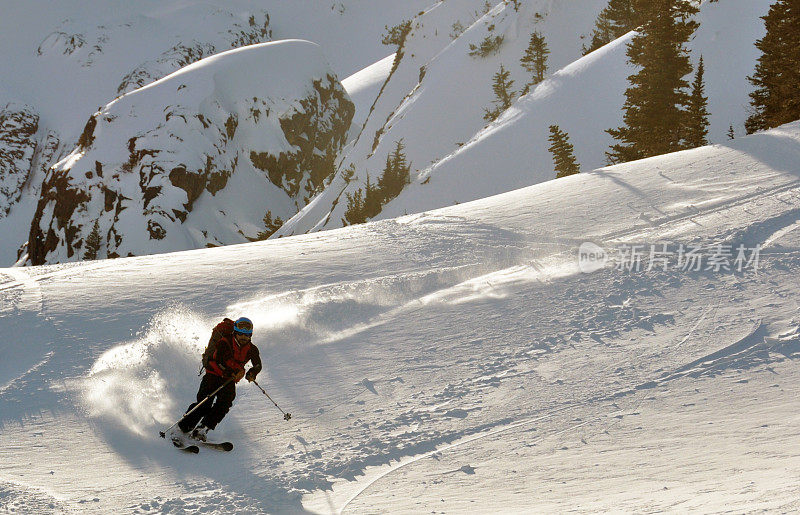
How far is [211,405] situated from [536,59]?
55.7 meters

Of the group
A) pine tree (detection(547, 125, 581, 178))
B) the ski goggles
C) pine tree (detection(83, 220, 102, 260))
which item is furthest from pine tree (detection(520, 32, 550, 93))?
pine tree (detection(83, 220, 102, 260))

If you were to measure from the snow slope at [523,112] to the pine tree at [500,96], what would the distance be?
1.04 meters

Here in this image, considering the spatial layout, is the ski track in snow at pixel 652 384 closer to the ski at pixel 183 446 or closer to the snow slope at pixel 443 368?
the snow slope at pixel 443 368

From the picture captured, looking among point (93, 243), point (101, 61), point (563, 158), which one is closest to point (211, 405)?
point (563, 158)

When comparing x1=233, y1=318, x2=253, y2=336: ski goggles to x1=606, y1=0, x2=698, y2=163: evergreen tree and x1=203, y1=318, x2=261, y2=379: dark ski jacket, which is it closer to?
x1=203, y1=318, x2=261, y2=379: dark ski jacket

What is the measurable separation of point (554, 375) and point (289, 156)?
89006 millimetres

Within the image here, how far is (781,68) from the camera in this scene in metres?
27.6

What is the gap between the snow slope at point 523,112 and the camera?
128ft

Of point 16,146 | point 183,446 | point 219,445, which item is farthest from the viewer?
point 16,146

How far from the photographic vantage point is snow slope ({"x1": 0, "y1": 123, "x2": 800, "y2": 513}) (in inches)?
273

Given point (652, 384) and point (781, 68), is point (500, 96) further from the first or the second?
point (652, 384)

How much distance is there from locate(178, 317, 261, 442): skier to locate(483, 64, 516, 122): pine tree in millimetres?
51069

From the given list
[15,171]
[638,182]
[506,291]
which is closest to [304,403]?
[506,291]

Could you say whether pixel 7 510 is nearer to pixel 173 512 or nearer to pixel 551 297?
pixel 173 512
